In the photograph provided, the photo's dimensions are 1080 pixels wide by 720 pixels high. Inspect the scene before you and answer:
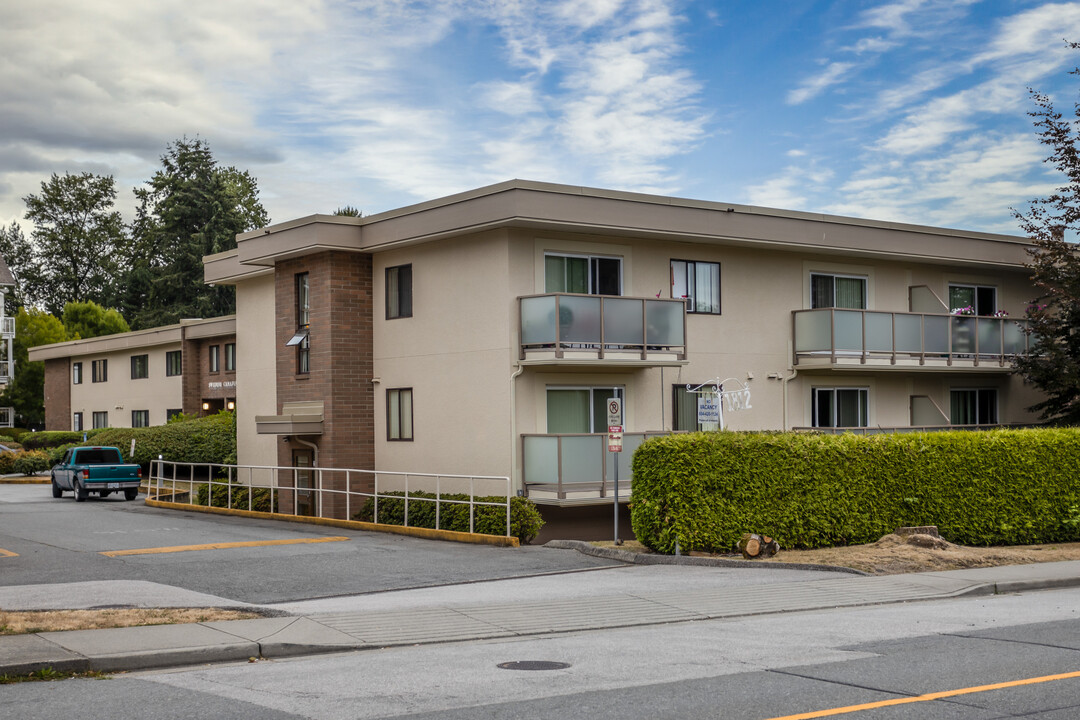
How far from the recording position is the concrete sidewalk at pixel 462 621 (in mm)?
10539

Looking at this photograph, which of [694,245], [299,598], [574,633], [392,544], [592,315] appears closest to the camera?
[574,633]

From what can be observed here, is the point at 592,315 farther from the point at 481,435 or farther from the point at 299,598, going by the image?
the point at 299,598

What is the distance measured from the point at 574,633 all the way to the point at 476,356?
39.9 feet

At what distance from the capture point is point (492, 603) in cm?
1396

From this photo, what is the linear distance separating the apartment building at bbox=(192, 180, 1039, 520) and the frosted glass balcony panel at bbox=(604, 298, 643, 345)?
5 cm

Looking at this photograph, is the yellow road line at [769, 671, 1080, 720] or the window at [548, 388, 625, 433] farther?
the window at [548, 388, 625, 433]

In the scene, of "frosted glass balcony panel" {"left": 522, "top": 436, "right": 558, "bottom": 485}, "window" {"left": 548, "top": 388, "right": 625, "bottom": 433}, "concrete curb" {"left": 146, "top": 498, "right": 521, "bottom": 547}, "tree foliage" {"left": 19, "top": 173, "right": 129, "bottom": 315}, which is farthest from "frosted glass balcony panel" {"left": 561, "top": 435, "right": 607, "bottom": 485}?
"tree foliage" {"left": 19, "top": 173, "right": 129, "bottom": 315}

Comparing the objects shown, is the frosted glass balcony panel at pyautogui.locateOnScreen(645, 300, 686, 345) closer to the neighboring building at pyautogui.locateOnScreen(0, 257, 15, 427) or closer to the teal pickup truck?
the teal pickup truck

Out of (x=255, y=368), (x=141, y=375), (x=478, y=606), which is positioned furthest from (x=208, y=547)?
(x=141, y=375)

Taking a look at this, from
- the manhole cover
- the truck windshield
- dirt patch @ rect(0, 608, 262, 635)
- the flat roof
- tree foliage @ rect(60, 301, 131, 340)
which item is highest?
tree foliage @ rect(60, 301, 131, 340)

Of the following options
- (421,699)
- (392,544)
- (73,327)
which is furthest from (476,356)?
(73,327)

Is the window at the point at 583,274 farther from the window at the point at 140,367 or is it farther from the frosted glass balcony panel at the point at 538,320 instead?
the window at the point at 140,367

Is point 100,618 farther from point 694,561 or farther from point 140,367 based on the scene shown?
point 140,367

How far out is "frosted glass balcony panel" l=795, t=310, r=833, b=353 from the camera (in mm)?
26750
